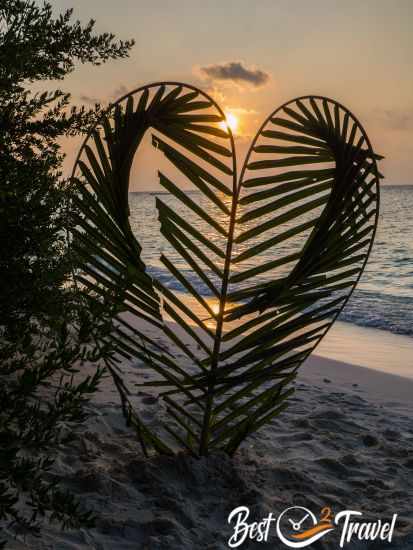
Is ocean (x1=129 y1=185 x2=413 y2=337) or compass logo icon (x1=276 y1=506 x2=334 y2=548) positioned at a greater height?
compass logo icon (x1=276 y1=506 x2=334 y2=548)

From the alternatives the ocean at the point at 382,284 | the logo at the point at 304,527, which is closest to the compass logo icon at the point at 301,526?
the logo at the point at 304,527

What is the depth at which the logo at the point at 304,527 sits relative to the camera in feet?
8.71

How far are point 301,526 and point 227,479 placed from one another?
1.49ft

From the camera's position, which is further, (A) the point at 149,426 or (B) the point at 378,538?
(A) the point at 149,426

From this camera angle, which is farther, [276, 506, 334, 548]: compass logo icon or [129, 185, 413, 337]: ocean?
[129, 185, 413, 337]: ocean

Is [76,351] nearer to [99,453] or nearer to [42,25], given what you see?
Result: [99,453]

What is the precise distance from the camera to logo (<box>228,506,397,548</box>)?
2654 mm

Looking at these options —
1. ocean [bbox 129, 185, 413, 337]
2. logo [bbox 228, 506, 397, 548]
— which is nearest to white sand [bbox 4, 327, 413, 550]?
logo [bbox 228, 506, 397, 548]

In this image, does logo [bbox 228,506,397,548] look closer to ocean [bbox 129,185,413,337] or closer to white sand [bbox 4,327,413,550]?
white sand [bbox 4,327,413,550]

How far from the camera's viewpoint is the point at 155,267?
16844 mm

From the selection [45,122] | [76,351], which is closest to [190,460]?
[76,351]

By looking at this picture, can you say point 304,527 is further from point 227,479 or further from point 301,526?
point 227,479

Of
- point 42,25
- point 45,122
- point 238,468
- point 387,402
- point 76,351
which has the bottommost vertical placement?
point 387,402

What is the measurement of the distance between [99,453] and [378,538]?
152cm
